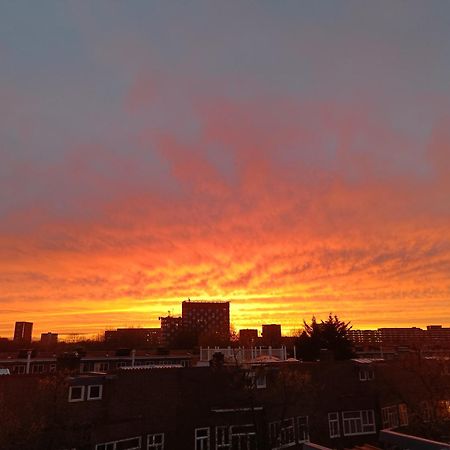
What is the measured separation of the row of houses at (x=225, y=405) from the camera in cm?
1944

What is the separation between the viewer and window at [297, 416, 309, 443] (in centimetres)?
2955

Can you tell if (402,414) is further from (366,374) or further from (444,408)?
(444,408)

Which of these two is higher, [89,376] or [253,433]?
[89,376]

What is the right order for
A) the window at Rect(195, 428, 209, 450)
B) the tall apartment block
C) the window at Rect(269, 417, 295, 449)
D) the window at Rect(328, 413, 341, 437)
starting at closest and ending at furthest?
the window at Rect(195, 428, 209, 450), the window at Rect(269, 417, 295, 449), the window at Rect(328, 413, 341, 437), the tall apartment block

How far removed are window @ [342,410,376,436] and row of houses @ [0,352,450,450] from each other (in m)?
0.07

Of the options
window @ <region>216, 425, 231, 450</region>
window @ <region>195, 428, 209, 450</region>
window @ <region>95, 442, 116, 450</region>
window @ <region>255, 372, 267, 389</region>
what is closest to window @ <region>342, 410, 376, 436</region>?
window @ <region>255, 372, 267, 389</region>

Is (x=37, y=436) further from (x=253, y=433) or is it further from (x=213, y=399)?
(x=253, y=433)

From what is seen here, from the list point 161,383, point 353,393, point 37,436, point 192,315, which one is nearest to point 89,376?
point 161,383

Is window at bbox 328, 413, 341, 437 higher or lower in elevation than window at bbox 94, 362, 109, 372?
lower

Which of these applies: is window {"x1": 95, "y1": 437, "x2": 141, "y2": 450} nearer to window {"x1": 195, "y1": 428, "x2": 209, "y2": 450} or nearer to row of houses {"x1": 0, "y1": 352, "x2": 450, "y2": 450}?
row of houses {"x1": 0, "y1": 352, "x2": 450, "y2": 450}

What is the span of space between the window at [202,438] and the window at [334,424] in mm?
10324

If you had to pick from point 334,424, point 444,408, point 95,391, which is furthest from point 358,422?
point 95,391

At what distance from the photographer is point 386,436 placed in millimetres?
18656

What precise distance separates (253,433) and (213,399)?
3.43 meters
